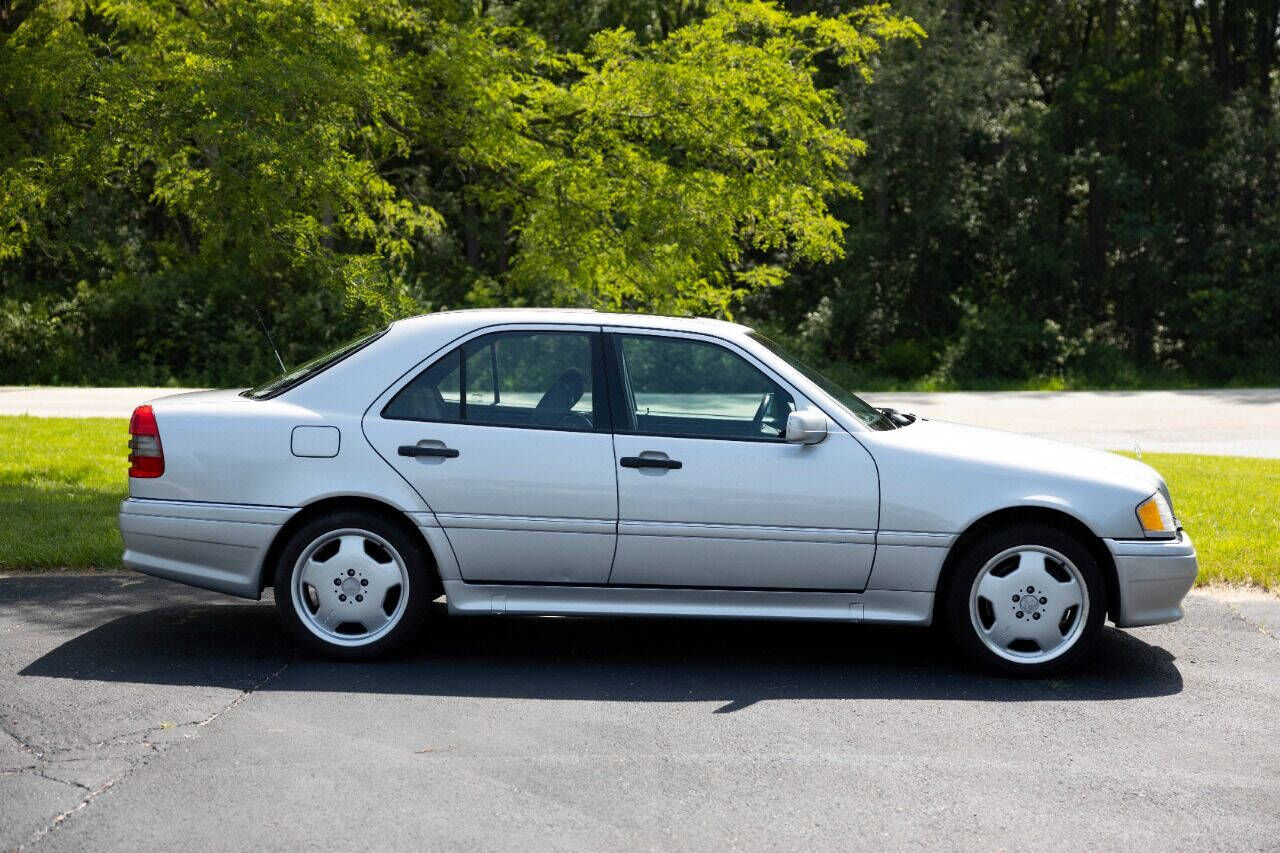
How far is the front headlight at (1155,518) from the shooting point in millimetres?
6188

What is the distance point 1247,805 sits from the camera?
457 cm

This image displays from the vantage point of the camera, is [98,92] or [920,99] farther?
[920,99]

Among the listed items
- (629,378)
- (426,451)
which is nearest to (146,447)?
(426,451)

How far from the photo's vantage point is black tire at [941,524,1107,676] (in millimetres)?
6133

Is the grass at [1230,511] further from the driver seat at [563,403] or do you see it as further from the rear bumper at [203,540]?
the rear bumper at [203,540]

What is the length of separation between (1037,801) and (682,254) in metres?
8.29

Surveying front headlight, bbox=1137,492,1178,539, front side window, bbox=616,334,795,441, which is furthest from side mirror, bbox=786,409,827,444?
front headlight, bbox=1137,492,1178,539

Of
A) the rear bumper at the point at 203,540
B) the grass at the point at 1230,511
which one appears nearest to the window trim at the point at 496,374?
the rear bumper at the point at 203,540

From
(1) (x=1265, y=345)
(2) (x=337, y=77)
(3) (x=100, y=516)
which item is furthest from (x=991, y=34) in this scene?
(3) (x=100, y=516)

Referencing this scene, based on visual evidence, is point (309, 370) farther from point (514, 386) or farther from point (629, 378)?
point (629, 378)

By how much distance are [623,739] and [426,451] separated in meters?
1.68

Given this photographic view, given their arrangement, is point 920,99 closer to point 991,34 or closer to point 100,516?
point 991,34

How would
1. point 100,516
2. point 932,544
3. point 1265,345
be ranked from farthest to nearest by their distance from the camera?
point 1265,345 < point 100,516 < point 932,544

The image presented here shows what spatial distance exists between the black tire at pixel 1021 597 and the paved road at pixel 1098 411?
30.1 ft
